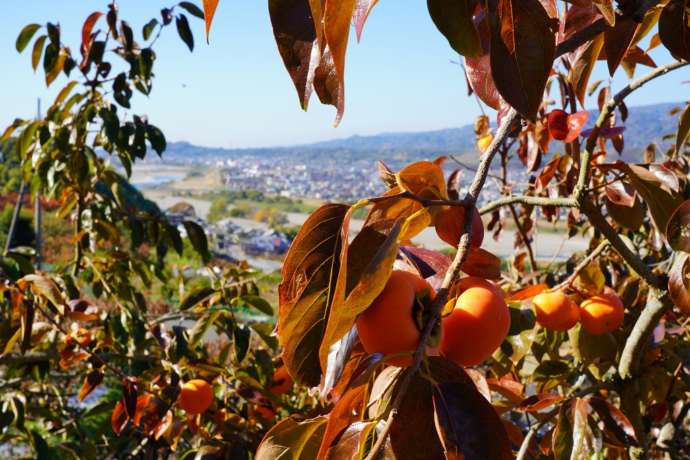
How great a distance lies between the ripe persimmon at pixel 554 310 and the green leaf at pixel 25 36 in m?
1.99

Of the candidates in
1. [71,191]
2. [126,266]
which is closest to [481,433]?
[126,266]

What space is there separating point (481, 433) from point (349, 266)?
15cm

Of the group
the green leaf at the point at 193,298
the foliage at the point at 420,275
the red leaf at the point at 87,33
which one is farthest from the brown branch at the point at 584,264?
the red leaf at the point at 87,33

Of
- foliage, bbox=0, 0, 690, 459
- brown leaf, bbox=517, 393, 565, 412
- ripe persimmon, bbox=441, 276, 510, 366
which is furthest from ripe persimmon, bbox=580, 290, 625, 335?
ripe persimmon, bbox=441, 276, 510, 366

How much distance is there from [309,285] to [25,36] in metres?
2.11

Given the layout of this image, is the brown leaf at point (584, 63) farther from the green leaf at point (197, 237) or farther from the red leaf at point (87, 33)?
the red leaf at point (87, 33)

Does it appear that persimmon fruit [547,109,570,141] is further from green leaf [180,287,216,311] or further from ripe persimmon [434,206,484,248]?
green leaf [180,287,216,311]

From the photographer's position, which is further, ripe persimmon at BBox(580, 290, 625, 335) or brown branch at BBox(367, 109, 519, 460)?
ripe persimmon at BBox(580, 290, 625, 335)

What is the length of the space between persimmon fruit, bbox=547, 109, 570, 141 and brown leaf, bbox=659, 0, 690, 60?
0.40m

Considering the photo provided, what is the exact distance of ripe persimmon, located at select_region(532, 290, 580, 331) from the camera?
0.94 m

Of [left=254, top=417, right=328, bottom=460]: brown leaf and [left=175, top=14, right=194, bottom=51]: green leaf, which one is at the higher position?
[left=175, top=14, right=194, bottom=51]: green leaf

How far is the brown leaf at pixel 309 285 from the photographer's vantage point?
0.43 m

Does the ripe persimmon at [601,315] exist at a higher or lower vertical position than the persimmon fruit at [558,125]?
lower

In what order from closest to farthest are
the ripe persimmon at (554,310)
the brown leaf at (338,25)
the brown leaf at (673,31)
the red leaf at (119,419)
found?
1. the brown leaf at (338,25)
2. the brown leaf at (673,31)
3. the ripe persimmon at (554,310)
4. the red leaf at (119,419)
